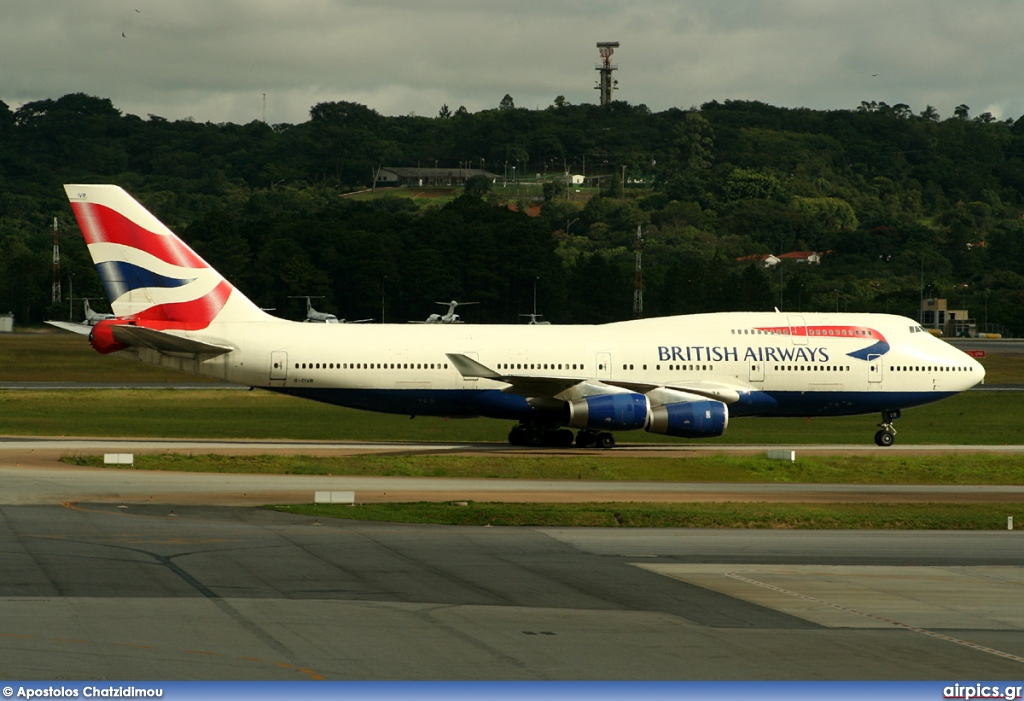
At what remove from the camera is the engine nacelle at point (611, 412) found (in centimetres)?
4312

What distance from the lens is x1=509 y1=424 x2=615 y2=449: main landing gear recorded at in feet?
152

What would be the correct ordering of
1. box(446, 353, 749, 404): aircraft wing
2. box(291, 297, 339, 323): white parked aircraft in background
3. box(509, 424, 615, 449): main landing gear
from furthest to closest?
box(291, 297, 339, 323): white parked aircraft in background < box(509, 424, 615, 449): main landing gear < box(446, 353, 749, 404): aircraft wing

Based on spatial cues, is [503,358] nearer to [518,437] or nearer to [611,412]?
[518,437]

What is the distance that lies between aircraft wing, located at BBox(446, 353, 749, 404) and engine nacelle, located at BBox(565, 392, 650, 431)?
3.20 feet

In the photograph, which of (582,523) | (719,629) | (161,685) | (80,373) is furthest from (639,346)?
(80,373)

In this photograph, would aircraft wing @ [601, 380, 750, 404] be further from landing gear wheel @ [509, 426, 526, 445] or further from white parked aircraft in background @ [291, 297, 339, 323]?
white parked aircraft in background @ [291, 297, 339, 323]

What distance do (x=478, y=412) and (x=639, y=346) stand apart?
6138mm

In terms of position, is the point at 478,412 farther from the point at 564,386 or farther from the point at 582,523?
the point at 582,523

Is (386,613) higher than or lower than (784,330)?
lower

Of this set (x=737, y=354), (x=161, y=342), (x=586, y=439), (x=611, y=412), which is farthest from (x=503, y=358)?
(x=161, y=342)

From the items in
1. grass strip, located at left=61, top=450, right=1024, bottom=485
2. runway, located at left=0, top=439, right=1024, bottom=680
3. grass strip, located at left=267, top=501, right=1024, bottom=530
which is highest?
runway, located at left=0, top=439, right=1024, bottom=680

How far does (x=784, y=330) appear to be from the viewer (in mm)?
47469

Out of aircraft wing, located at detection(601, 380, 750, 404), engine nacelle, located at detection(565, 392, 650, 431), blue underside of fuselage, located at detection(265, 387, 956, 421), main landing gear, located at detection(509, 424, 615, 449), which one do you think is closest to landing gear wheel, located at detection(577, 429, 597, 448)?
main landing gear, located at detection(509, 424, 615, 449)

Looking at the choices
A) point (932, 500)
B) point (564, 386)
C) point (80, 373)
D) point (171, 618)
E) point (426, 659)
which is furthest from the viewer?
point (80, 373)
